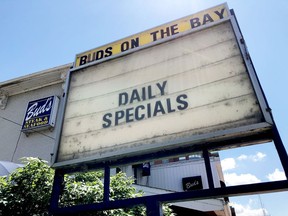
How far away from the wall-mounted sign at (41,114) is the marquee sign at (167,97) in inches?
260

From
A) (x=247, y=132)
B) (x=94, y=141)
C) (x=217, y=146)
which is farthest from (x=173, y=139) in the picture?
(x=94, y=141)

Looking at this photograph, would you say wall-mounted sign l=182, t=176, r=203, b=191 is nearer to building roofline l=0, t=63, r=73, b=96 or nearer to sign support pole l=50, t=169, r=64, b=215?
building roofline l=0, t=63, r=73, b=96

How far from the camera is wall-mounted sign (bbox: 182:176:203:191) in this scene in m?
13.9

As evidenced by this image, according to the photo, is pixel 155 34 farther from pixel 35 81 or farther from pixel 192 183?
pixel 192 183

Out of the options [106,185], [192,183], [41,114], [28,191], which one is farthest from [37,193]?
[192,183]

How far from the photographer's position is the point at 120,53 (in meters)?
4.42

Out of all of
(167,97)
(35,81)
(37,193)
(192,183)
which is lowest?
(37,193)

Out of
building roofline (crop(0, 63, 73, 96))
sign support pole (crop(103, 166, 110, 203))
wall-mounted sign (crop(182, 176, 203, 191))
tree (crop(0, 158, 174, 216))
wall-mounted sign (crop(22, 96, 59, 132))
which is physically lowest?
sign support pole (crop(103, 166, 110, 203))

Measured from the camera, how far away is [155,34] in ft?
14.6

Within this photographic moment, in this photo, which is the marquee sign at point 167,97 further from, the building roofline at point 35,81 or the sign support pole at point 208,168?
the building roofline at point 35,81

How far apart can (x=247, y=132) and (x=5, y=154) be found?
11.1 meters

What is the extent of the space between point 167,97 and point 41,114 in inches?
351

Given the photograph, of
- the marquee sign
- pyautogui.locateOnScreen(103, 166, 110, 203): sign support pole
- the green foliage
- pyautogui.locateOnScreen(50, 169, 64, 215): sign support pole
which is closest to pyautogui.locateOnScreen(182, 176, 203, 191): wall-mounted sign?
the green foliage

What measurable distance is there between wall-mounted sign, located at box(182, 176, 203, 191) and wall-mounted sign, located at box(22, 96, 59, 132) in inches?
324
